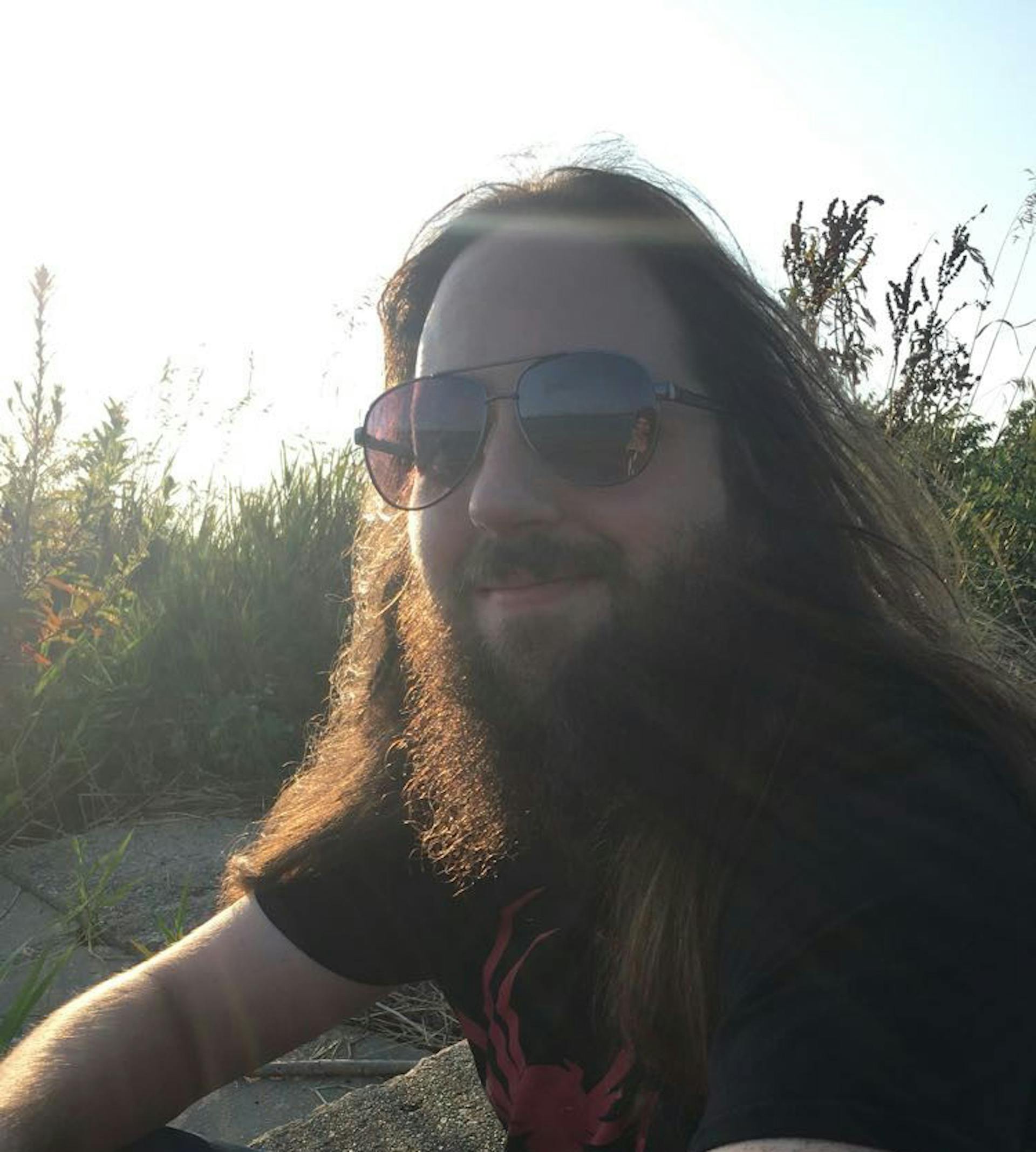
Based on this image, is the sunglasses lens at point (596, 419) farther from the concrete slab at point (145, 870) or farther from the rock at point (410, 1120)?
the concrete slab at point (145, 870)

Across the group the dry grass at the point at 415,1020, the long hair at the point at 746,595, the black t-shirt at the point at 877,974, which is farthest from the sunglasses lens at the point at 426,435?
the dry grass at the point at 415,1020

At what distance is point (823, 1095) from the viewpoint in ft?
3.47

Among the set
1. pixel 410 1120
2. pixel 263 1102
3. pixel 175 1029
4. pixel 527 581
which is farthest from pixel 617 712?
pixel 263 1102

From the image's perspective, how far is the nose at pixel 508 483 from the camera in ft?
6.05

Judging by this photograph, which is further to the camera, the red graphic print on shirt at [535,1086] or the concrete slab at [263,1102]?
the concrete slab at [263,1102]

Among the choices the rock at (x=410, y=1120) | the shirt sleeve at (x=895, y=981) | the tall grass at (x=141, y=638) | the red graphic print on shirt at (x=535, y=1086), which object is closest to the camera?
the shirt sleeve at (x=895, y=981)

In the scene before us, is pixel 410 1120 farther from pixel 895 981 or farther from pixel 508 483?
pixel 895 981

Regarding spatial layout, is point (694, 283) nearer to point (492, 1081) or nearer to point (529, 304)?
point (529, 304)

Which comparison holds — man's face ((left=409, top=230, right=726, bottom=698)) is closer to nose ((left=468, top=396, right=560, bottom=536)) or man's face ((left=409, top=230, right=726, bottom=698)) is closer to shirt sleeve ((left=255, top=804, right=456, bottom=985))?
nose ((left=468, top=396, right=560, bottom=536))

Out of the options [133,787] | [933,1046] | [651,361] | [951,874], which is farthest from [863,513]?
[133,787]

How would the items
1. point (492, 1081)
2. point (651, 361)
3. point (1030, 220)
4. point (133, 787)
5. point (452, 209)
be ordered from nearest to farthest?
point (492, 1081) → point (651, 361) → point (452, 209) → point (133, 787) → point (1030, 220)

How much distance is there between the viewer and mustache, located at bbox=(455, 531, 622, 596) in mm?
1793

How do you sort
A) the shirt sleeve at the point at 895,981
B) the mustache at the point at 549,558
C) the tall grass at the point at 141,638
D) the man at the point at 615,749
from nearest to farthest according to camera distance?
the shirt sleeve at the point at 895,981, the man at the point at 615,749, the mustache at the point at 549,558, the tall grass at the point at 141,638

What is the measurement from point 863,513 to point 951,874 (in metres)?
0.90
